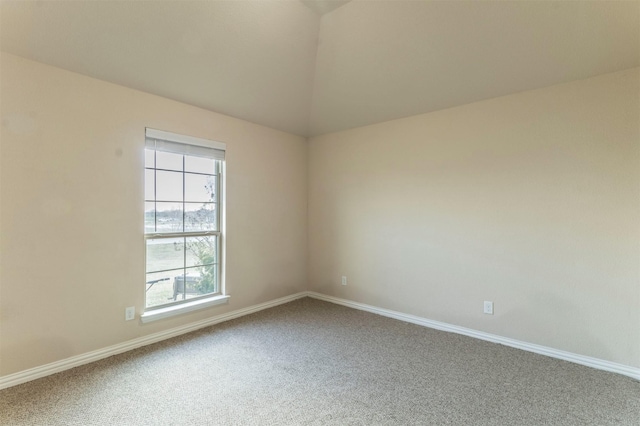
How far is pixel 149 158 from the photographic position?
115 inches

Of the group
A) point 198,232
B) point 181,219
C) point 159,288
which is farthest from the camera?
point 198,232

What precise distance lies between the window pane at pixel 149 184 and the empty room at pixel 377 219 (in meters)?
0.02

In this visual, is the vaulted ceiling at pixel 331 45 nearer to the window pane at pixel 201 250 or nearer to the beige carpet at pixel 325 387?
the window pane at pixel 201 250

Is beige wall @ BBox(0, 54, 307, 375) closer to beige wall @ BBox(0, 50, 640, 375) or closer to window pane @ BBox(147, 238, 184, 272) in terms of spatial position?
beige wall @ BBox(0, 50, 640, 375)

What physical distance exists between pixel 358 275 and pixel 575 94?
281 centimetres

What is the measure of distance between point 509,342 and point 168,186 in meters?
3.60

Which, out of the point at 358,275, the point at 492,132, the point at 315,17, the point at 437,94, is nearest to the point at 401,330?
the point at 358,275

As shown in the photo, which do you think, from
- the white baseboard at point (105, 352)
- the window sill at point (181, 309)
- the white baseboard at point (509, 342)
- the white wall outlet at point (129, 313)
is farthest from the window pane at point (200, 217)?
the white baseboard at point (509, 342)

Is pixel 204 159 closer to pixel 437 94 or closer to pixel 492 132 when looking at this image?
pixel 437 94

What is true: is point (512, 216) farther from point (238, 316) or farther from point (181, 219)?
point (181, 219)

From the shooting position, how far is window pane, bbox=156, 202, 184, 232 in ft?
9.92

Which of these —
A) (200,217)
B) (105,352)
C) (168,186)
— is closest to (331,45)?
(168,186)

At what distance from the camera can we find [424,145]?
341cm

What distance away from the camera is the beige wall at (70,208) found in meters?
2.19
